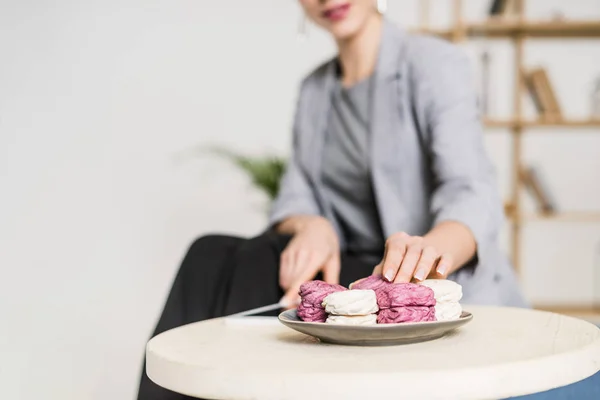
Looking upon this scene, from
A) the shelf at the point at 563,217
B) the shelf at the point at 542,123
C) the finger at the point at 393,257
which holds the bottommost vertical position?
the shelf at the point at 563,217

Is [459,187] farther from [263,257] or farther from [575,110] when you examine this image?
[575,110]

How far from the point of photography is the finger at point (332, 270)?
128cm

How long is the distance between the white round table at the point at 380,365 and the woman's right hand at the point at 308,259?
1.17 feet

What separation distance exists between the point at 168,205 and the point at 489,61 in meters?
1.49

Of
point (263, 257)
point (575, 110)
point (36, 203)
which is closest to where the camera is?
point (263, 257)

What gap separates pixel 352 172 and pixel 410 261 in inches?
25.8

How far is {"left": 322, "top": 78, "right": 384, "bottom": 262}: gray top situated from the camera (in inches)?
60.9

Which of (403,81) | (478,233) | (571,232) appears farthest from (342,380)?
(571,232)

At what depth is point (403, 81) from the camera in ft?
4.84

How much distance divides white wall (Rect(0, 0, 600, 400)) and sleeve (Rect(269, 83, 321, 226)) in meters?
1.60

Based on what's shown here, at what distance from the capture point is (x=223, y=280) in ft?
4.19

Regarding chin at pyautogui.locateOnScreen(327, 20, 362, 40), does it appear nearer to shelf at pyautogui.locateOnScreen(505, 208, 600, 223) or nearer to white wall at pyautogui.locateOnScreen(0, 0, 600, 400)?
white wall at pyautogui.locateOnScreen(0, 0, 600, 400)

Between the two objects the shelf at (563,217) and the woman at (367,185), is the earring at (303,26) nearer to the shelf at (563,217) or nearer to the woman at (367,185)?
the woman at (367,185)

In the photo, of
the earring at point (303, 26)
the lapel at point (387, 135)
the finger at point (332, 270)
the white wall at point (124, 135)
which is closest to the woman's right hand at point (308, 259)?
the finger at point (332, 270)
